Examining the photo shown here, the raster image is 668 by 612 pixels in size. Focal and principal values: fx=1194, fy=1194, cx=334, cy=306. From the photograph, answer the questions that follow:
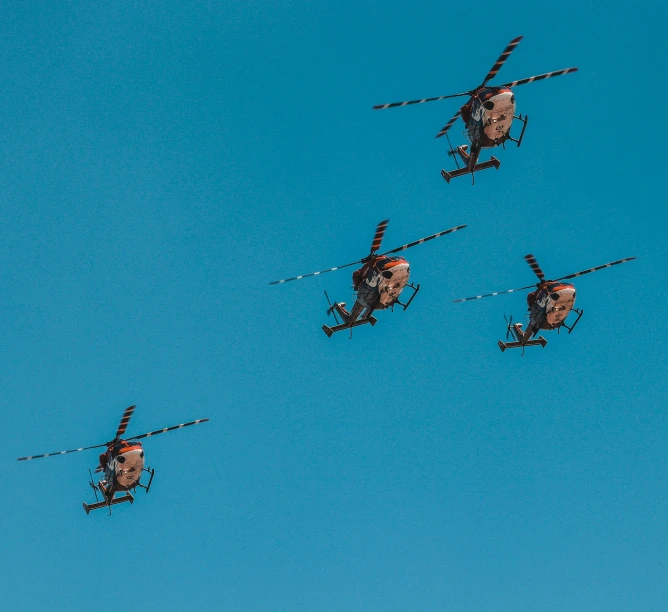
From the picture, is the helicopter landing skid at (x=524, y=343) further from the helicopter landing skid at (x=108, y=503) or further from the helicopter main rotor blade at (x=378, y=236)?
the helicopter landing skid at (x=108, y=503)

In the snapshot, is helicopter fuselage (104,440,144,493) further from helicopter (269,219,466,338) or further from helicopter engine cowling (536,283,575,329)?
helicopter engine cowling (536,283,575,329)

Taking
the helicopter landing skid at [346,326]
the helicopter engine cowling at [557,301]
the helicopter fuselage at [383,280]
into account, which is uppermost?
the helicopter landing skid at [346,326]

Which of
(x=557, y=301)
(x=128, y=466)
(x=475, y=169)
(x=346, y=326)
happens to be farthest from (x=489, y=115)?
(x=128, y=466)

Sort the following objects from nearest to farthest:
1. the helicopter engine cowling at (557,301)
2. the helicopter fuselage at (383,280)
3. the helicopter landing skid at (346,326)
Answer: the helicopter fuselage at (383,280) → the helicopter engine cowling at (557,301) → the helicopter landing skid at (346,326)

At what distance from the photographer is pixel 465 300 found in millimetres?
67938

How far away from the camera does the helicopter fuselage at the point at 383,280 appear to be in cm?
6319

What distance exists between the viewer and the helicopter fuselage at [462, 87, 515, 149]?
6128 centimetres

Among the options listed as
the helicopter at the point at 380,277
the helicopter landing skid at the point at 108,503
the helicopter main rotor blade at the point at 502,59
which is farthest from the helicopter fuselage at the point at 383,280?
the helicopter landing skid at the point at 108,503

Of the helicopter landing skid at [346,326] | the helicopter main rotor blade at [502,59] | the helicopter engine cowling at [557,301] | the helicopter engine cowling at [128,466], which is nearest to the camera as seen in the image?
the helicopter main rotor blade at [502,59]

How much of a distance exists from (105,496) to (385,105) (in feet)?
90.5

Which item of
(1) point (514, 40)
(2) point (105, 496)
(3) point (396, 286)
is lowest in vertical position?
(2) point (105, 496)

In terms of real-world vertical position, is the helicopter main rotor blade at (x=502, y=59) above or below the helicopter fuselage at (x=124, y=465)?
above

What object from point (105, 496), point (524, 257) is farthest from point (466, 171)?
point (105, 496)

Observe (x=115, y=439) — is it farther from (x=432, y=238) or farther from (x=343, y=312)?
(x=432, y=238)
